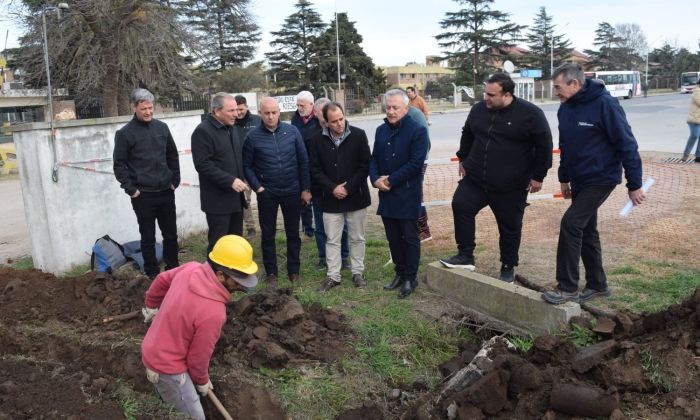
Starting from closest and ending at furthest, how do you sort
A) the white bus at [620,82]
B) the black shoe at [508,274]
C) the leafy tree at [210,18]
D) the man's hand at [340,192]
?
the black shoe at [508,274] < the man's hand at [340,192] < the leafy tree at [210,18] < the white bus at [620,82]

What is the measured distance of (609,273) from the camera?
19.2 ft

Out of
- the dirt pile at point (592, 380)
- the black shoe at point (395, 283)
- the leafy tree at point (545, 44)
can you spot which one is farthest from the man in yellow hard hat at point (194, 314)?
the leafy tree at point (545, 44)

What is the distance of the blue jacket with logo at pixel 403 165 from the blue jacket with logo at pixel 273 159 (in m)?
0.94

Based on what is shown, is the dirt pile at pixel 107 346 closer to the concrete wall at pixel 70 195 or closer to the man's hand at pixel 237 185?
the concrete wall at pixel 70 195

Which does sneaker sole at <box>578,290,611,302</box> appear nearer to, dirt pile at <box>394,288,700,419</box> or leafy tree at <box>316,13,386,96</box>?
dirt pile at <box>394,288,700,419</box>

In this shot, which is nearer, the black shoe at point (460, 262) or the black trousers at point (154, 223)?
the black shoe at point (460, 262)

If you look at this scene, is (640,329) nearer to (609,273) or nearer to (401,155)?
(609,273)

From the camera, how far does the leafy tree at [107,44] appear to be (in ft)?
64.1

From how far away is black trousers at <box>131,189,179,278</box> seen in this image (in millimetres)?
6180

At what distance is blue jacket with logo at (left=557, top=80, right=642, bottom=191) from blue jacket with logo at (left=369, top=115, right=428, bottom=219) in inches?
53.1

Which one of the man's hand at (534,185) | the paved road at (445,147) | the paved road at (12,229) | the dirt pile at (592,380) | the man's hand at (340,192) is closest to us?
the dirt pile at (592,380)

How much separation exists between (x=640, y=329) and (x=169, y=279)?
10.1 feet

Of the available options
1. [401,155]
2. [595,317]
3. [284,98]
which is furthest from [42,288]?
[284,98]

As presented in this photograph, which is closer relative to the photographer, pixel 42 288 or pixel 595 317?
pixel 595 317
